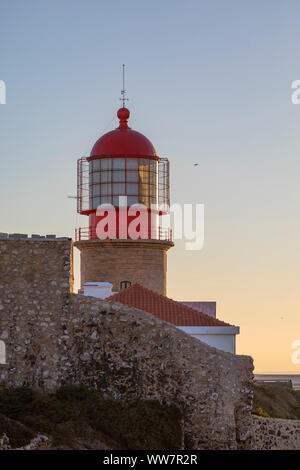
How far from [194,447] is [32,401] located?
3.72 metres

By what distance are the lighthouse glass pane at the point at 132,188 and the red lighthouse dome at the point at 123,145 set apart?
1.19 m

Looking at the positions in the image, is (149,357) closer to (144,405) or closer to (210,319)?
(144,405)

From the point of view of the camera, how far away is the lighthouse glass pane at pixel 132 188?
134 feet

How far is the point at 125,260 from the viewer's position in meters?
41.1

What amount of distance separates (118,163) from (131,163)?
516 mm

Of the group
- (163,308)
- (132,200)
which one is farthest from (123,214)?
(163,308)

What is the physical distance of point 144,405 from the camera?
73.4 ft

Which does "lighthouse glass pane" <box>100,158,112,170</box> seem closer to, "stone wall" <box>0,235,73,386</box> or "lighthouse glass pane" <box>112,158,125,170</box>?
"lighthouse glass pane" <box>112,158,125,170</box>

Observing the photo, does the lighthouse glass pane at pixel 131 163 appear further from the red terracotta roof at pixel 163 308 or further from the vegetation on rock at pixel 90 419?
the vegetation on rock at pixel 90 419

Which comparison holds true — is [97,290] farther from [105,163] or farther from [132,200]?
[105,163]

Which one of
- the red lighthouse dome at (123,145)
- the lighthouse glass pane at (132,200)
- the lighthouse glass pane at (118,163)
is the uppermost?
the red lighthouse dome at (123,145)

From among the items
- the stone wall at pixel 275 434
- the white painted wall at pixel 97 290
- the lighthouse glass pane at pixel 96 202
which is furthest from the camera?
the lighthouse glass pane at pixel 96 202

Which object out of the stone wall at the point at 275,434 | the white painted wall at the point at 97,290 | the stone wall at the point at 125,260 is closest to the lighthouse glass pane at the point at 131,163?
the stone wall at the point at 125,260

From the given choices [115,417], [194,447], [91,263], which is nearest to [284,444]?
[194,447]
